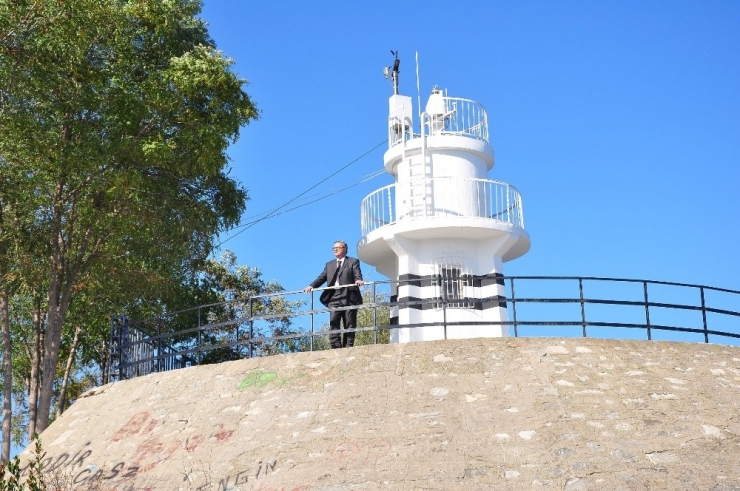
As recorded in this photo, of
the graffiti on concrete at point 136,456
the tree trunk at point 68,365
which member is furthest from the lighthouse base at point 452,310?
the tree trunk at point 68,365

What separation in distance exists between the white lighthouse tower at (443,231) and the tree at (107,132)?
4.07m

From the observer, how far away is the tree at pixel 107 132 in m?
17.5

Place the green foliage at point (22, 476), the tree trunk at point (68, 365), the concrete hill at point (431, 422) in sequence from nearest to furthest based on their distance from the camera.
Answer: the green foliage at point (22, 476) → the concrete hill at point (431, 422) → the tree trunk at point (68, 365)

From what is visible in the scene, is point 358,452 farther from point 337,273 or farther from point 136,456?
point 337,273

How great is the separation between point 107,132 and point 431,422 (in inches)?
429

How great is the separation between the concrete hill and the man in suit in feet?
4.84

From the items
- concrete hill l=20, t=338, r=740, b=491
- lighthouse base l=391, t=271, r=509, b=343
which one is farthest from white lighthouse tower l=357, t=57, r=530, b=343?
concrete hill l=20, t=338, r=740, b=491

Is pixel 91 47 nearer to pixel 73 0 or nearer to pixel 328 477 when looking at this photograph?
pixel 73 0

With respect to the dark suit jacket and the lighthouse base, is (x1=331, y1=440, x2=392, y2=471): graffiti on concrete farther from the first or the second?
the lighthouse base

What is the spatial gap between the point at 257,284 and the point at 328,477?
20.7 m

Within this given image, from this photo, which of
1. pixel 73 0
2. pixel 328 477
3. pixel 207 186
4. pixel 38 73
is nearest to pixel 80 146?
pixel 38 73

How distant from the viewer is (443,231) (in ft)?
64.4

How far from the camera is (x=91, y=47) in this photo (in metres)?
18.9

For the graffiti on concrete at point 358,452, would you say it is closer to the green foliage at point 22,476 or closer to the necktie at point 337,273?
the green foliage at point 22,476
